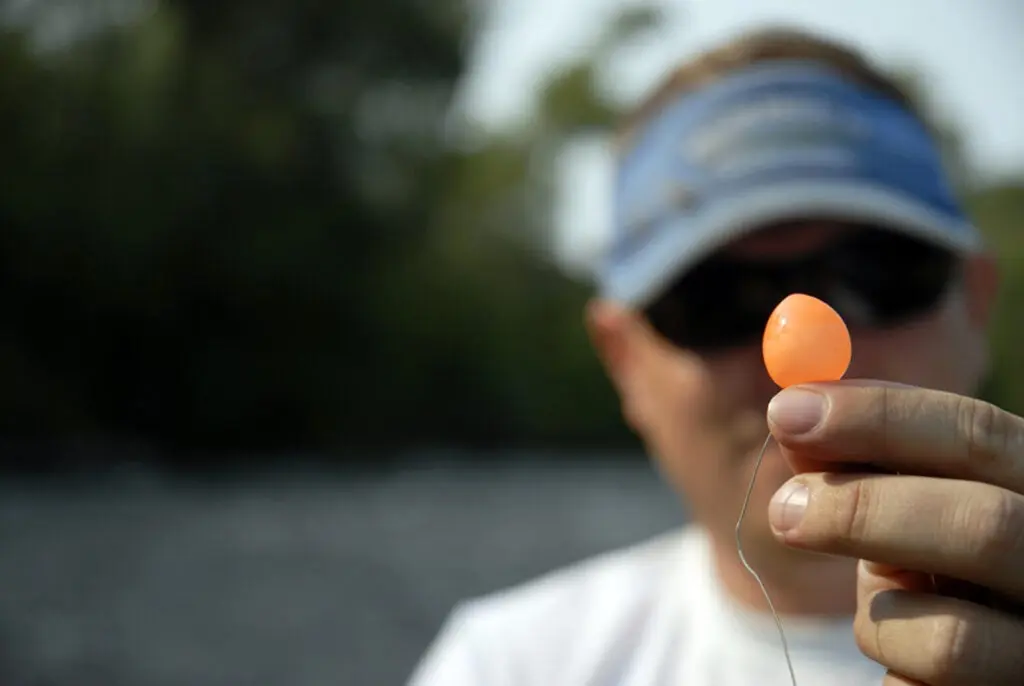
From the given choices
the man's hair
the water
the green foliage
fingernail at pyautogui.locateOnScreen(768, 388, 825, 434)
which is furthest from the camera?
the green foliage

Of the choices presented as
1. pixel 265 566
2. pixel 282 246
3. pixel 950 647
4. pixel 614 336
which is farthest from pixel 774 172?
pixel 282 246

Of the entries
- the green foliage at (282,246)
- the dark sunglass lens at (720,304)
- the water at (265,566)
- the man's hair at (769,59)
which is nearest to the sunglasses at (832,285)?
the dark sunglass lens at (720,304)

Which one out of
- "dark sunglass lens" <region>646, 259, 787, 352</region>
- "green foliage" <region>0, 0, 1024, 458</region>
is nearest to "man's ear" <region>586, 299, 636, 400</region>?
"dark sunglass lens" <region>646, 259, 787, 352</region>

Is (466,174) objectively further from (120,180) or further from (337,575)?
(337,575)

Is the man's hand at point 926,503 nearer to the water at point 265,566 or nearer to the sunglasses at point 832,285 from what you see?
the sunglasses at point 832,285

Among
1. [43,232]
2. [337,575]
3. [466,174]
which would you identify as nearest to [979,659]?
[337,575]

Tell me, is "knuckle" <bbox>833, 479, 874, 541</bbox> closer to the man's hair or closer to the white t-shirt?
the white t-shirt
